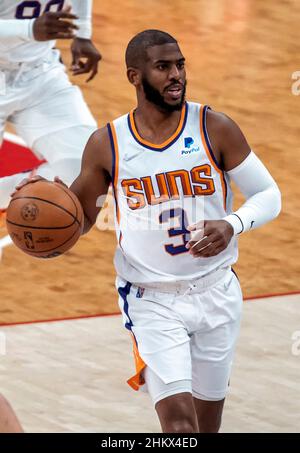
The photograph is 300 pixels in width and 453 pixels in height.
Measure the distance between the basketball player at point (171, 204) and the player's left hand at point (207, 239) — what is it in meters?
0.19

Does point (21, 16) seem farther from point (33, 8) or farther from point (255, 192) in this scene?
point (255, 192)

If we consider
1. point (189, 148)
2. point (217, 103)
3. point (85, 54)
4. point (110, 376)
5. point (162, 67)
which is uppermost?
point (162, 67)

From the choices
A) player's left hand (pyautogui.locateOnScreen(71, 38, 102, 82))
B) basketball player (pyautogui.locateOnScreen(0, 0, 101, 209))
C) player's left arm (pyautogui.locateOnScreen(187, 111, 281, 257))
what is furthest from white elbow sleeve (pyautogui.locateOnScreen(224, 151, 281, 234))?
player's left hand (pyautogui.locateOnScreen(71, 38, 102, 82))

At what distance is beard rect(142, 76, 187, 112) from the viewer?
675 cm

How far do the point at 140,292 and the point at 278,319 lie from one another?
104 inches

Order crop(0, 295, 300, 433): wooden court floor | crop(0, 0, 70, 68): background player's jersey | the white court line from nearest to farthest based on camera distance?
crop(0, 295, 300, 433): wooden court floor < crop(0, 0, 70, 68): background player's jersey < the white court line

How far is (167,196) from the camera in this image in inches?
267

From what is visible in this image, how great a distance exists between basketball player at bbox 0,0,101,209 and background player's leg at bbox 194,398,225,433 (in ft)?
9.58

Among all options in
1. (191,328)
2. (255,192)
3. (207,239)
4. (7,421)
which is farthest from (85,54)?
(7,421)

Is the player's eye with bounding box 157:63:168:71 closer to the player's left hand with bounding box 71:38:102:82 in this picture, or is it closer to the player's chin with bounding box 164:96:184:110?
the player's chin with bounding box 164:96:184:110

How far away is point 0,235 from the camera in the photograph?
10.9 meters

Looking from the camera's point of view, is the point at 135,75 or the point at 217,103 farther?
the point at 217,103

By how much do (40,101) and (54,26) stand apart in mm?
1183
